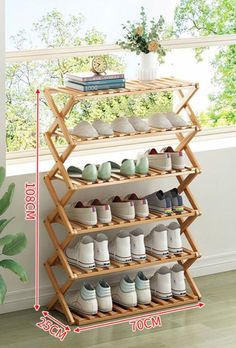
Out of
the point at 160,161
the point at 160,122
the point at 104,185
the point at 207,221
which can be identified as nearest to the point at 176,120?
the point at 160,122

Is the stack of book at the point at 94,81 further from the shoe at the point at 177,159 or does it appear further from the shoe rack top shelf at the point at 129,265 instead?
the shoe rack top shelf at the point at 129,265

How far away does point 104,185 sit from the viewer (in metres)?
4.70

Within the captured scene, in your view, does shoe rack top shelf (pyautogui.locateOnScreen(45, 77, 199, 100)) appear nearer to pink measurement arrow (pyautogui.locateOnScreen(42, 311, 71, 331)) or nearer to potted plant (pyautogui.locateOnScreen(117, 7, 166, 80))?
potted plant (pyautogui.locateOnScreen(117, 7, 166, 80))

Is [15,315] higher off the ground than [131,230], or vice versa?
[131,230]

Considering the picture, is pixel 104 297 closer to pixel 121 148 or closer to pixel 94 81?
pixel 121 148

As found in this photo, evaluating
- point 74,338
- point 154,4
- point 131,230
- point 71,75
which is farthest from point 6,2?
point 74,338

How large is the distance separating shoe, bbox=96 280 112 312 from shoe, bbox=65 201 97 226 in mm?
356

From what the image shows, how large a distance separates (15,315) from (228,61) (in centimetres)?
208

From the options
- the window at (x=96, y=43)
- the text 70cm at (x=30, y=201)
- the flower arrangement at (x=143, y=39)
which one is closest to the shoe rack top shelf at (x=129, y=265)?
the text 70cm at (x=30, y=201)

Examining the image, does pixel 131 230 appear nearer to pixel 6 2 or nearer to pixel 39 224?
pixel 39 224

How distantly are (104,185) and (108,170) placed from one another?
0.08 meters

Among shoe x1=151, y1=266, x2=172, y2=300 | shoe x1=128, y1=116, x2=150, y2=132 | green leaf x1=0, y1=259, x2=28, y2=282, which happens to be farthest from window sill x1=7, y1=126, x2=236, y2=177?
shoe x1=151, y1=266, x2=172, y2=300

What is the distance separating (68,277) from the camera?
4.69m

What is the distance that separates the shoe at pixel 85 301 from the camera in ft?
15.5
